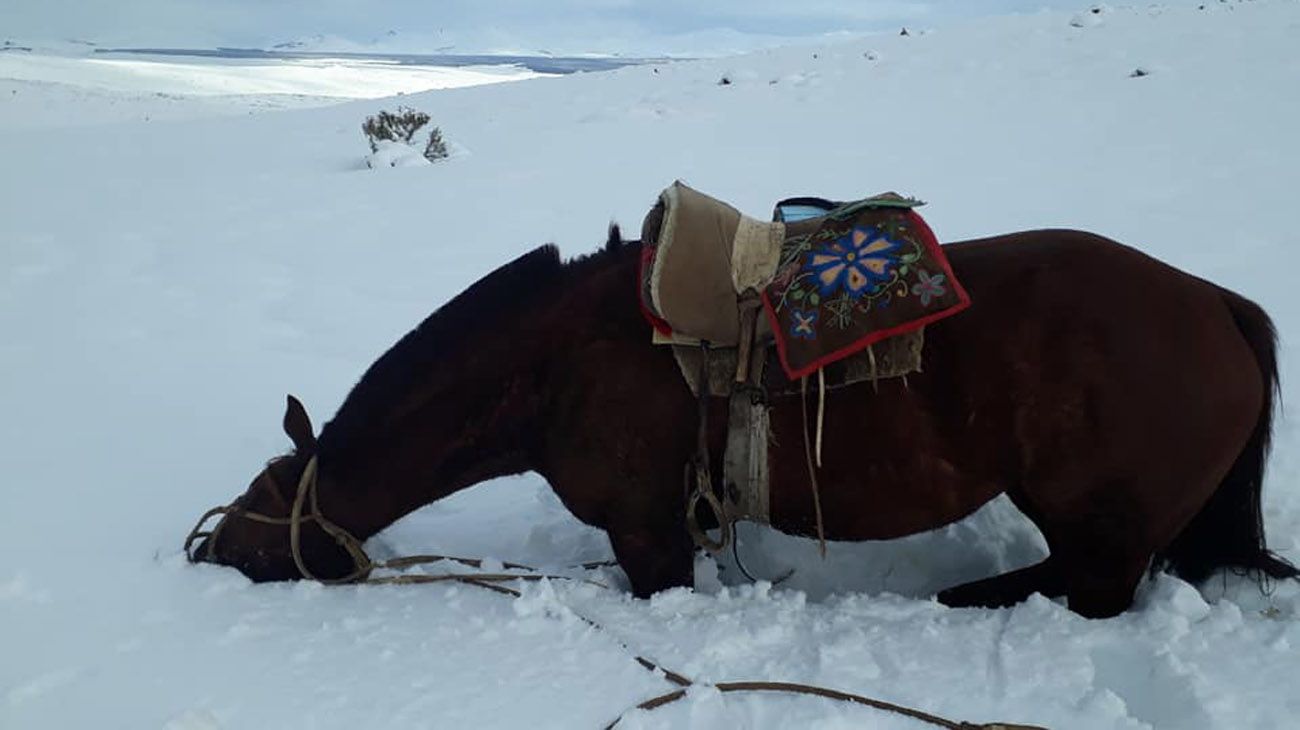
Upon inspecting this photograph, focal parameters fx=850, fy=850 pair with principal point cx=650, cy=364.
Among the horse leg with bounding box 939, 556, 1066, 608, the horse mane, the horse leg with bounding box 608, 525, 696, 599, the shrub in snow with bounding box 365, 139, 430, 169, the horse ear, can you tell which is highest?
the shrub in snow with bounding box 365, 139, 430, 169

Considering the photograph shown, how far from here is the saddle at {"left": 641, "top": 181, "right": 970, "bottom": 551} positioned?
2.05 metres

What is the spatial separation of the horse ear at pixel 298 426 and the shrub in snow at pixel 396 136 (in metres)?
7.29

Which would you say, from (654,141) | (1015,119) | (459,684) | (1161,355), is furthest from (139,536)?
(1015,119)

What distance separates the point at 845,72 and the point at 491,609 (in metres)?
12.5

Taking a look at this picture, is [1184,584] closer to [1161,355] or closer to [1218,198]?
[1161,355]

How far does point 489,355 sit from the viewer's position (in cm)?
236

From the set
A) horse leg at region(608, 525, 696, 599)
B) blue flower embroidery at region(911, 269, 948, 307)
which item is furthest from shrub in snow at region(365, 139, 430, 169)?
blue flower embroidery at region(911, 269, 948, 307)

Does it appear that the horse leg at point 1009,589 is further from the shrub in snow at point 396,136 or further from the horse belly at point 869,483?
the shrub in snow at point 396,136

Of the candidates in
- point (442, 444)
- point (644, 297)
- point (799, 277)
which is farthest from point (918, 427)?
point (442, 444)

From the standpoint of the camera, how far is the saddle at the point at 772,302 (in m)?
2.05

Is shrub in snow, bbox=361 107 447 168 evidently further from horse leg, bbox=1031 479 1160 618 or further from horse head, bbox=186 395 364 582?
horse leg, bbox=1031 479 1160 618

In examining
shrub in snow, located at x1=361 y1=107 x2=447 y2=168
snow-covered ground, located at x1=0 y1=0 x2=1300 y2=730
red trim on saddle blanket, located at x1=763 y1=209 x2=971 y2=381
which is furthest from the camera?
shrub in snow, located at x1=361 y1=107 x2=447 y2=168

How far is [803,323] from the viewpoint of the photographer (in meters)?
2.08

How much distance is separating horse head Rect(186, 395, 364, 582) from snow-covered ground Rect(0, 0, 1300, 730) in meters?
0.07
